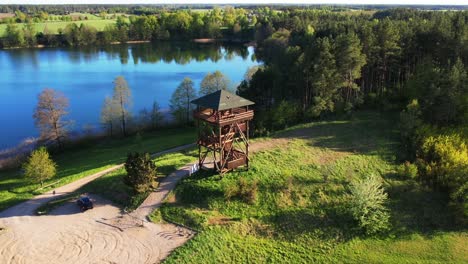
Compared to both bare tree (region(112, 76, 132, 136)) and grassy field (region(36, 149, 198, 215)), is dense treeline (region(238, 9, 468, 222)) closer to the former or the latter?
grassy field (region(36, 149, 198, 215))

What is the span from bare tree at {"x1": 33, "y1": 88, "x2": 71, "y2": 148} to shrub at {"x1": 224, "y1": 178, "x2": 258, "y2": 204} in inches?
1004

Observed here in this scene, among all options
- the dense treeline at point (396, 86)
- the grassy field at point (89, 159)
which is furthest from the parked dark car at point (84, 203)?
the dense treeline at point (396, 86)

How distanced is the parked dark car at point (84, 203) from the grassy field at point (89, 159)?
547 centimetres

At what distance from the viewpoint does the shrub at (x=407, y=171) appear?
3009 cm

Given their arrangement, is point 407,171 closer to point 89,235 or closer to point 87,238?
point 89,235

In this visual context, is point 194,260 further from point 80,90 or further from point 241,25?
point 241,25

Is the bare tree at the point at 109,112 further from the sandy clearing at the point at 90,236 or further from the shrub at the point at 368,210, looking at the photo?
the shrub at the point at 368,210

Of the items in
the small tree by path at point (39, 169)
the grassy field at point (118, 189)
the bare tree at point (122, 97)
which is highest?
the bare tree at point (122, 97)

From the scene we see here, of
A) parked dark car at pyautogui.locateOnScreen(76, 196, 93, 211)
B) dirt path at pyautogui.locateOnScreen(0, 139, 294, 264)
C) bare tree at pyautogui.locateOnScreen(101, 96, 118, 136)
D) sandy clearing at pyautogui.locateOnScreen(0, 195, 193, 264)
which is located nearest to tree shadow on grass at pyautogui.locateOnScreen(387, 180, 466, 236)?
dirt path at pyautogui.locateOnScreen(0, 139, 294, 264)

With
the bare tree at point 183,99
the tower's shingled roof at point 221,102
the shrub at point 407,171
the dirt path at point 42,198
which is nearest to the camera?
the dirt path at point 42,198

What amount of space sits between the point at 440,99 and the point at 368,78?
1455 centimetres

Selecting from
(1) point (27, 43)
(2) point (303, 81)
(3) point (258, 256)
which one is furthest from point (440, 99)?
(1) point (27, 43)

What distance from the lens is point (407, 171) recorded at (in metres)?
30.4

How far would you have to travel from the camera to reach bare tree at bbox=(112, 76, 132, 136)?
156 ft
